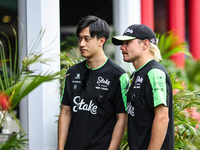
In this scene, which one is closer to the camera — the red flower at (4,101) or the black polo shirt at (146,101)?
A: the red flower at (4,101)

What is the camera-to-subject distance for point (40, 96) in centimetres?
435

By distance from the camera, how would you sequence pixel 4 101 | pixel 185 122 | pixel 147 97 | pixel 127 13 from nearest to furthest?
1. pixel 4 101
2. pixel 147 97
3. pixel 185 122
4. pixel 127 13

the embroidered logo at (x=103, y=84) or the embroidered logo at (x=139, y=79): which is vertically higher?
the embroidered logo at (x=139, y=79)

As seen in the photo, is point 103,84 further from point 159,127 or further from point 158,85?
point 159,127

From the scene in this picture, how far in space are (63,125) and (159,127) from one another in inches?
38.4

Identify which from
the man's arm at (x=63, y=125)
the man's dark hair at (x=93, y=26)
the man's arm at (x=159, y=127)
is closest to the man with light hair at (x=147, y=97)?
the man's arm at (x=159, y=127)

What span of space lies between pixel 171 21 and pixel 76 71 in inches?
390

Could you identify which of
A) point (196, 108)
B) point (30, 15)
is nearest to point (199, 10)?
point (196, 108)

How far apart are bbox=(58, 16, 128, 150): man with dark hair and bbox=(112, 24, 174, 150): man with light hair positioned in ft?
0.74

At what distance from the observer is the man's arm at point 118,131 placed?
325cm

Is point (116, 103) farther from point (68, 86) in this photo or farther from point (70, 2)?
point (70, 2)

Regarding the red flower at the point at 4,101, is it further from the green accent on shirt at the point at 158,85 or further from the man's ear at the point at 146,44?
the man's ear at the point at 146,44

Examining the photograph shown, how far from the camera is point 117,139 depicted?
10.7ft

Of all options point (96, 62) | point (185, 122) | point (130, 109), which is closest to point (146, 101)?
point (130, 109)
